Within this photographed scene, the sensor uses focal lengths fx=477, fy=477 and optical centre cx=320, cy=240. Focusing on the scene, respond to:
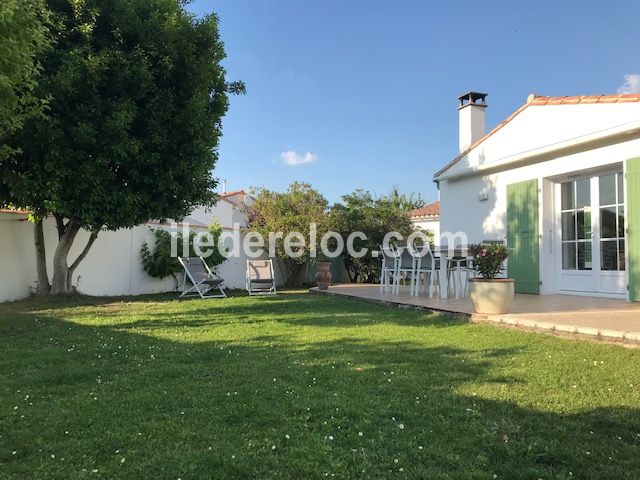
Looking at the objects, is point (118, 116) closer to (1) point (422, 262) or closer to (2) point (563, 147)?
(1) point (422, 262)

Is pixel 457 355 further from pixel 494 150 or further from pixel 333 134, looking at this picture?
pixel 333 134

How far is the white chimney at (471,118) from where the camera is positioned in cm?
1288

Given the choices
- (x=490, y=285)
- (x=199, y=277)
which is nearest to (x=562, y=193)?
(x=490, y=285)

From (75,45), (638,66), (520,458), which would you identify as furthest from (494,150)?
(520,458)

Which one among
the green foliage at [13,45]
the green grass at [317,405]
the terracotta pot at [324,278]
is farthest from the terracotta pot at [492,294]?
the terracotta pot at [324,278]

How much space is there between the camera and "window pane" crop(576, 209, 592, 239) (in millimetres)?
8953

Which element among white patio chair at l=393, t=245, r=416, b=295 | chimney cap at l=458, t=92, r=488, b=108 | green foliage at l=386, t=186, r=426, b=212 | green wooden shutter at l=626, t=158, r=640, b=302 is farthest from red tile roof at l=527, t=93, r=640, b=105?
green foliage at l=386, t=186, r=426, b=212

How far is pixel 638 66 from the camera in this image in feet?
32.4

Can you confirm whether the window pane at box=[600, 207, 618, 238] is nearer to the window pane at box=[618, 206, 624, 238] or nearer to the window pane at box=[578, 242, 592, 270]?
the window pane at box=[618, 206, 624, 238]

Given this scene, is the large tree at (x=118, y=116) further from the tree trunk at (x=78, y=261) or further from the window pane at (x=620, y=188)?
the window pane at (x=620, y=188)

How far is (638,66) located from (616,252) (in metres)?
4.33

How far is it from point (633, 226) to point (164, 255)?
9.64 meters

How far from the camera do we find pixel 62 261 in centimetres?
945

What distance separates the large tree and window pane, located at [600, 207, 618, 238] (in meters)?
7.20
